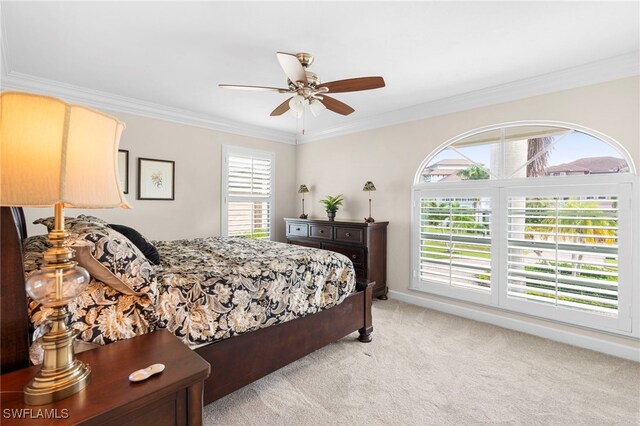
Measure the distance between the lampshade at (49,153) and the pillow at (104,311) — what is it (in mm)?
701

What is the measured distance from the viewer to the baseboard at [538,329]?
264 cm

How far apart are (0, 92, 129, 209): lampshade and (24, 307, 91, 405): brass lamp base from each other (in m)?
0.44

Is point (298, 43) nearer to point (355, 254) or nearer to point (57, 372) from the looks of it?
point (57, 372)

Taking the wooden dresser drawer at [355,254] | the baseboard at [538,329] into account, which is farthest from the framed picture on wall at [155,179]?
the baseboard at [538,329]

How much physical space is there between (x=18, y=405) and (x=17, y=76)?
346cm

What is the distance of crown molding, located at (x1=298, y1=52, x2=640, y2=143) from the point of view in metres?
2.63

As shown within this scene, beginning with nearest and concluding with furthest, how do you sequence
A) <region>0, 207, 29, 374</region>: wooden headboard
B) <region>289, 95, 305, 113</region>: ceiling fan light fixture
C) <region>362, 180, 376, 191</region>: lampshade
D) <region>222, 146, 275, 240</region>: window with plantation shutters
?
<region>0, 207, 29, 374</region>: wooden headboard → <region>289, 95, 305, 113</region>: ceiling fan light fixture → <region>362, 180, 376, 191</region>: lampshade → <region>222, 146, 275, 240</region>: window with plantation shutters

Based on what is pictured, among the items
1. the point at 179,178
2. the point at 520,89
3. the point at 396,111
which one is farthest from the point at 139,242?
the point at 520,89

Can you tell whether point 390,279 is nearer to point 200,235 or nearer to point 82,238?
point 200,235

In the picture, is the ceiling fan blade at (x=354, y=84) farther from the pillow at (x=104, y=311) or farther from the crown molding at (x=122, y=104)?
the crown molding at (x=122, y=104)

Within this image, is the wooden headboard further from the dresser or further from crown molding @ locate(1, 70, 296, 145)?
the dresser

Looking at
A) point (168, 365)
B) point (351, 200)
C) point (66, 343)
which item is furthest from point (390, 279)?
point (66, 343)

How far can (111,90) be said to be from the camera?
11.1 feet

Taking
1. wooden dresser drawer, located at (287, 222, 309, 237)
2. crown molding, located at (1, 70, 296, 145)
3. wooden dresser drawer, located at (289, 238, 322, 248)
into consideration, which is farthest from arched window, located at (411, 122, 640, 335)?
Result: crown molding, located at (1, 70, 296, 145)
